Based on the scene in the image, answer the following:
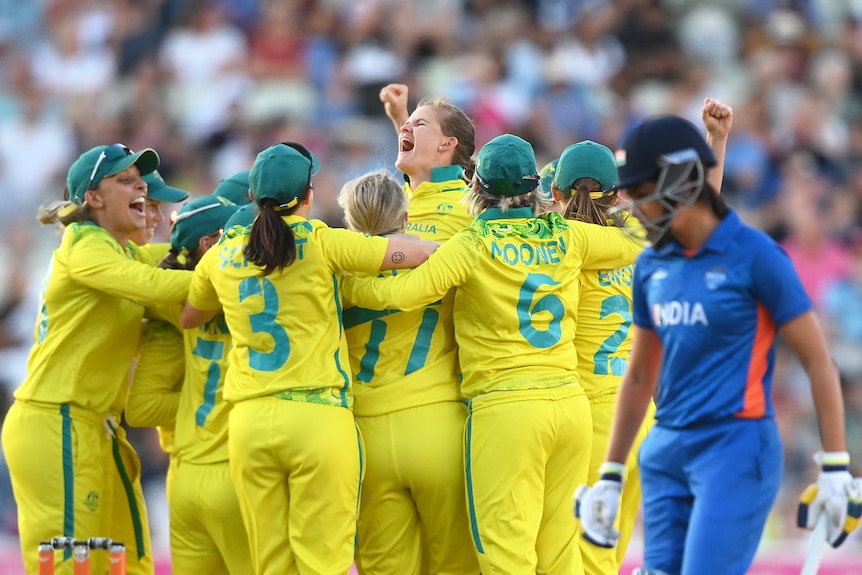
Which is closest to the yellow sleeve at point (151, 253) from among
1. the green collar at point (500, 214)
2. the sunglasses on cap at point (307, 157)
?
the sunglasses on cap at point (307, 157)

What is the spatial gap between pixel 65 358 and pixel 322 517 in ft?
5.37

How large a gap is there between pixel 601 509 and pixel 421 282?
1416mm

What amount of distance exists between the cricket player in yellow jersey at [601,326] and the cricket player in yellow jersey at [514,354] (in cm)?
34

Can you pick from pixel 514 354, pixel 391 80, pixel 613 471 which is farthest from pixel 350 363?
pixel 391 80

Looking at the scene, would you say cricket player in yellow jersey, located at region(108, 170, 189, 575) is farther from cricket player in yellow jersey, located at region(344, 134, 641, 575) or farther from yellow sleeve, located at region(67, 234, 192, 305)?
cricket player in yellow jersey, located at region(344, 134, 641, 575)

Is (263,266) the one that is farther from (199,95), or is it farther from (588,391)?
(199,95)

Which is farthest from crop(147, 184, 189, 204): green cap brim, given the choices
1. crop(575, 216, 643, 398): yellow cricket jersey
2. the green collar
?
crop(575, 216, 643, 398): yellow cricket jersey

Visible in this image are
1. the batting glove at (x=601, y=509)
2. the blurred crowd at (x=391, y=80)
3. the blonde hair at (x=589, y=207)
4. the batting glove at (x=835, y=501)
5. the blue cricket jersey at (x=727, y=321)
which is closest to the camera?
the batting glove at (x=835, y=501)

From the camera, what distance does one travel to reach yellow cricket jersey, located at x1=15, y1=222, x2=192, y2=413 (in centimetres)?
636

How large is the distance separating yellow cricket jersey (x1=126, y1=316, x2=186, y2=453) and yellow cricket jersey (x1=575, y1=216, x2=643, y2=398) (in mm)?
1949

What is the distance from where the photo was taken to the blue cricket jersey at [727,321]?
4.41 m

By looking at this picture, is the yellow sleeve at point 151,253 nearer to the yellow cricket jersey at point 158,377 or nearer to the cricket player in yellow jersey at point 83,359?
the cricket player in yellow jersey at point 83,359

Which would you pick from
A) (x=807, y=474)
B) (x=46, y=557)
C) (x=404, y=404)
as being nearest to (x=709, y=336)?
(x=404, y=404)

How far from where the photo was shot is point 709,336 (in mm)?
4488
